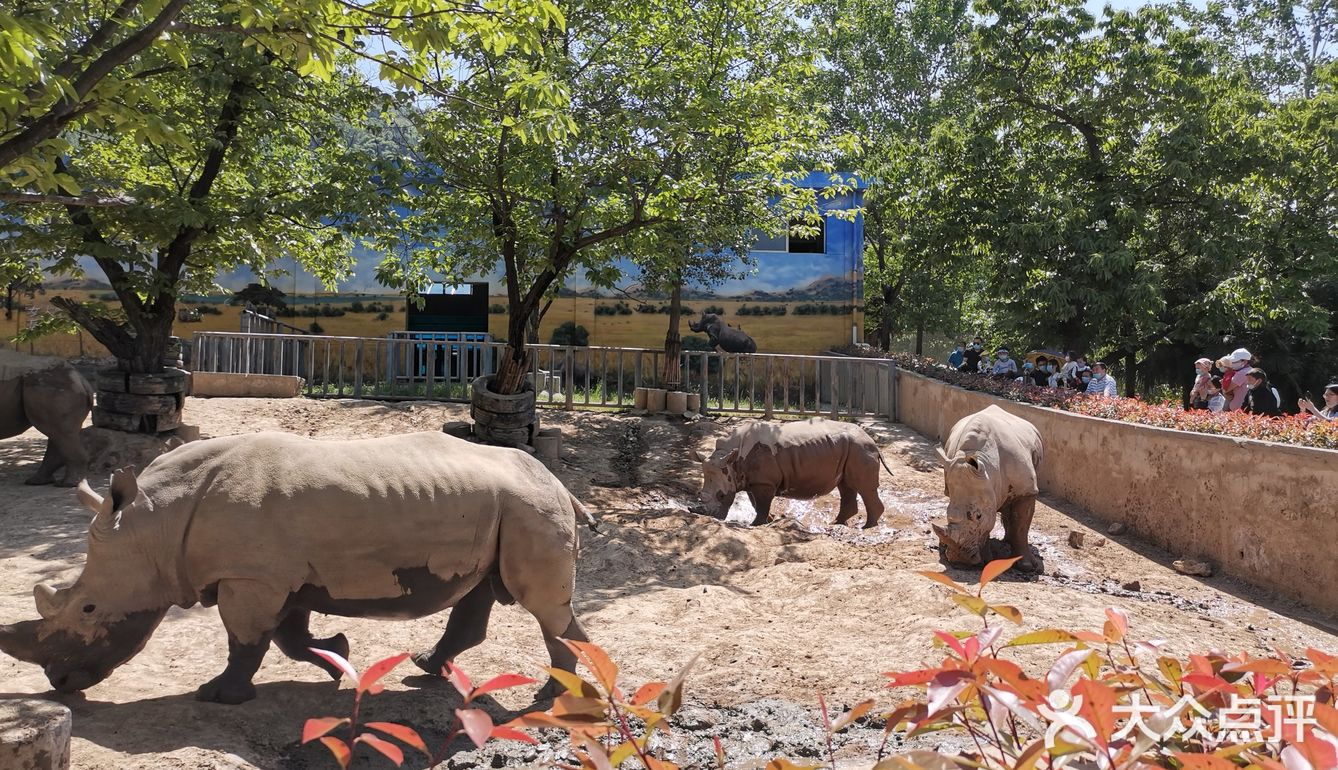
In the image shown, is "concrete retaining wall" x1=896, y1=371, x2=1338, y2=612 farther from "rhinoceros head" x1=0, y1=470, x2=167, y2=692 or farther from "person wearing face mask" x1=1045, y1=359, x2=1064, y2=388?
"rhinoceros head" x1=0, y1=470, x2=167, y2=692

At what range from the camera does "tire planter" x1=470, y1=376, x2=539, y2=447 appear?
13.0 metres

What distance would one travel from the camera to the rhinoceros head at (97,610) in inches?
194

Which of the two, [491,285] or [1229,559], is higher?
[491,285]

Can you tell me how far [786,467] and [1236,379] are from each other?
17.9ft

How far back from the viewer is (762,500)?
39.1ft

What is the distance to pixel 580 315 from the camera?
919 inches

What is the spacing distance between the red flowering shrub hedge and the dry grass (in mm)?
6592

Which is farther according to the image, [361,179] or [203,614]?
[361,179]

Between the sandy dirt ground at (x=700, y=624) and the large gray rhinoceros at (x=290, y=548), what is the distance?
14.1 inches

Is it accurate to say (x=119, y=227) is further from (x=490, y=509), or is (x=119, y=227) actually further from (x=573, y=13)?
(x=490, y=509)

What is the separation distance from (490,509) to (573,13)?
9.63m

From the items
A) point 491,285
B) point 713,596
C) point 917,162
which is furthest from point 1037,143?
point 713,596

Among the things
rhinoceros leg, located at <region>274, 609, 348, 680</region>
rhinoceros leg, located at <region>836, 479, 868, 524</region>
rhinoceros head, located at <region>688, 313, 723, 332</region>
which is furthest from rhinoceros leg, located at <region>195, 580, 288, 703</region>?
rhinoceros head, located at <region>688, 313, 723, 332</region>

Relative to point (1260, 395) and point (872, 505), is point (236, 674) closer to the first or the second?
point (872, 505)
